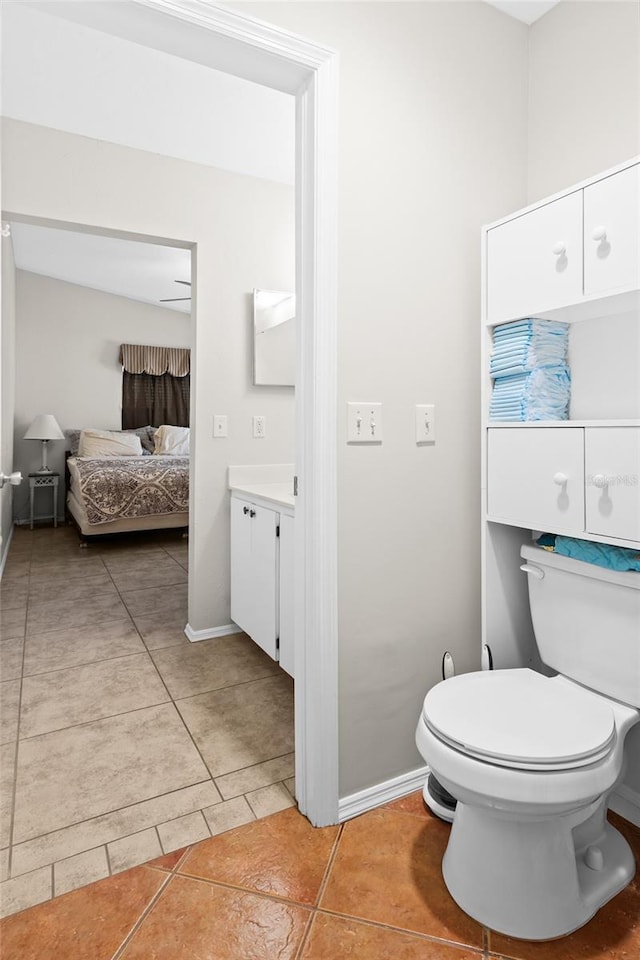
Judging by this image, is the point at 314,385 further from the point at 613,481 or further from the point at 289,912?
the point at 289,912

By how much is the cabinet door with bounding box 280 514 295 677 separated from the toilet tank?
92cm

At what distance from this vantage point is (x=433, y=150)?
5.33 feet

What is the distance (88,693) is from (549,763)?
1.96 meters

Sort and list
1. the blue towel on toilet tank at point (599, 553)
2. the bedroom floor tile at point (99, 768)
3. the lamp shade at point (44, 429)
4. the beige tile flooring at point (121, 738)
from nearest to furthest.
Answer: the blue towel on toilet tank at point (599, 553) < the beige tile flooring at point (121, 738) < the bedroom floor tile at point (99, 768) < the lamp shade at point (44, 429)

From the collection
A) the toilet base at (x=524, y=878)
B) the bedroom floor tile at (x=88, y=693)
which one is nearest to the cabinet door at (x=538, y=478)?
the toilet base at (x=524, y=878)

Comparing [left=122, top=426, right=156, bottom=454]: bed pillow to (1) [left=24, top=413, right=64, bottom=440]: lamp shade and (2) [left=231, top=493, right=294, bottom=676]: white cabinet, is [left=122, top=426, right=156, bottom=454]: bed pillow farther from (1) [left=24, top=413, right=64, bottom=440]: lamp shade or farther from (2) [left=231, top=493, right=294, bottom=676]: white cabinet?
(2) [left=231, top=493, right=294, bottom=676]: white cabinet

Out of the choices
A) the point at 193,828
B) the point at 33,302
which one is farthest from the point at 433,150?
the point at 33,302

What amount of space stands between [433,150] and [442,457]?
93cm

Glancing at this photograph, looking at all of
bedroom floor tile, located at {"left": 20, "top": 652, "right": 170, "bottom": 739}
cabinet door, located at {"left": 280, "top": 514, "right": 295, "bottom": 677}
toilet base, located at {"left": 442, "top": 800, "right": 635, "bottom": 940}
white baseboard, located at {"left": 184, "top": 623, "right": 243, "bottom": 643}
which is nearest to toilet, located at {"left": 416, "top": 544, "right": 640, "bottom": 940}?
toilet base, located at {"left": 442, "top": 800, "right": 635, "bottom": 940}

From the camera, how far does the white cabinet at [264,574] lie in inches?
86.7

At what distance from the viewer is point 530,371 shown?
1525 millimetres

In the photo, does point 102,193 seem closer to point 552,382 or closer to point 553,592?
point 552,382

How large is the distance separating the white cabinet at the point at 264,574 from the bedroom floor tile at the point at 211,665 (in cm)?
15

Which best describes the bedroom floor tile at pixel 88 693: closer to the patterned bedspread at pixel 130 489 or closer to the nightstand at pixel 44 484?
the patterned bedspread at pixel 130 489
